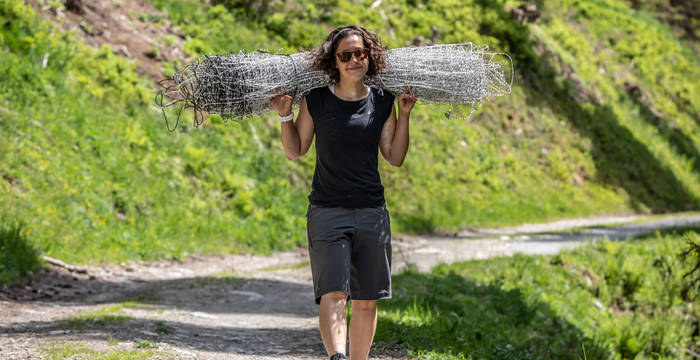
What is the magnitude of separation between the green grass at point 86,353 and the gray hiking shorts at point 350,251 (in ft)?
5.33

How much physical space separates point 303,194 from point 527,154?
10.6 meters

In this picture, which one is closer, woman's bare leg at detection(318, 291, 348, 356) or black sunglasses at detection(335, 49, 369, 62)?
woman's bare leg at detection(318, 291, 348, 356)

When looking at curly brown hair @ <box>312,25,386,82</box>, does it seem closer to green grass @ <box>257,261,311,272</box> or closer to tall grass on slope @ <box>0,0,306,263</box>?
tall grass on slope @ <box>0,0,306,263</box>

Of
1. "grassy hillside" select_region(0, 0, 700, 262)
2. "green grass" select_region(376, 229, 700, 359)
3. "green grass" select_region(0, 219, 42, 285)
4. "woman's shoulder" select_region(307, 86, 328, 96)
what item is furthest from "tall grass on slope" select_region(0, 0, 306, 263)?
"woman's shoulder" select_region(307, 86, 328, 96)

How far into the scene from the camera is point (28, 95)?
11.9 metres

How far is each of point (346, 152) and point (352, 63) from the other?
0.50 metres

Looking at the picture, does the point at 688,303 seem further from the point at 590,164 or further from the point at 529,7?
the point at 529,7

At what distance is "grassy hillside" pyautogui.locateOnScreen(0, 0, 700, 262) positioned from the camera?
11281 millimetres

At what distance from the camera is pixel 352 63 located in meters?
4.14

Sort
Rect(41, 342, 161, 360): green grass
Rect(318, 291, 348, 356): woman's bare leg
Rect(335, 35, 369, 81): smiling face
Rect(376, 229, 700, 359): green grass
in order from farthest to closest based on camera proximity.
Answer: Rect(376, 229, 700, 359): green grass < Rect(41, 342, 161, 360): green grass < Rect(335, 35, 369, 81): smiling face < Rect(318, 291, 348, 356): woman's bare leg

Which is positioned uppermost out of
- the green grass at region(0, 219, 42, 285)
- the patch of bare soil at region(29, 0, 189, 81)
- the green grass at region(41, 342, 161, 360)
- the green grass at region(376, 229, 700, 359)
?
the patch of bare soil at region(29, 0, 189, 81)

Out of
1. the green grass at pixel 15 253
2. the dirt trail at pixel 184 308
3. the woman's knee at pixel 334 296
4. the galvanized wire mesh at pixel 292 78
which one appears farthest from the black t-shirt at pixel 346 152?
the green grass at pixel 15 253

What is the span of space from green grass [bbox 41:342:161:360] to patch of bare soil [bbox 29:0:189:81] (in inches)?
435

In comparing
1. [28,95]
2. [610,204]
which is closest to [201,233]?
[28,95]
